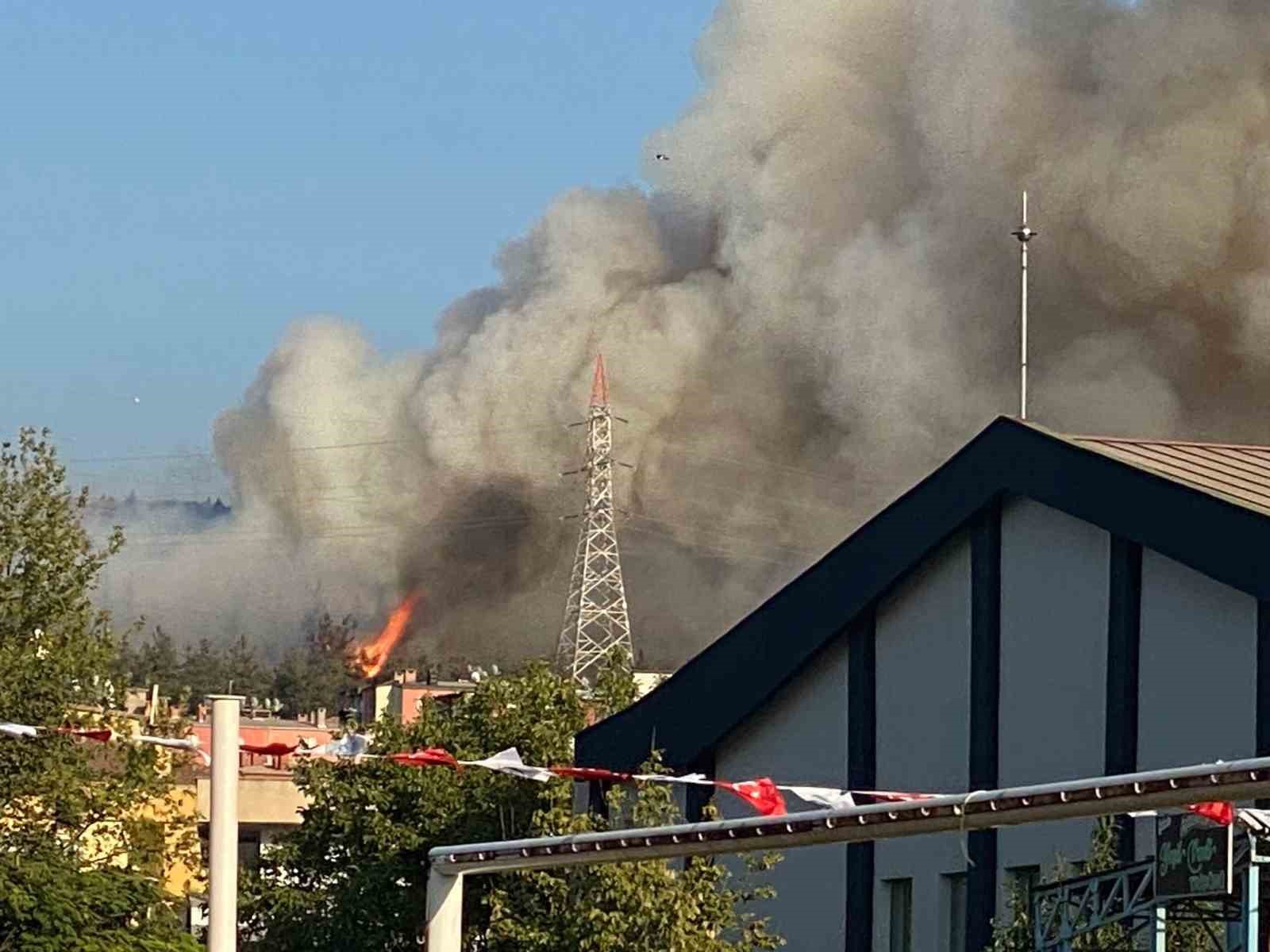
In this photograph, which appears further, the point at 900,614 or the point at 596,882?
the point at 900,614

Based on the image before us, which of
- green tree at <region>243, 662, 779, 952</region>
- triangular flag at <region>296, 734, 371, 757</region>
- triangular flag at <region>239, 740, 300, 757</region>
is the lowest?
triangular flag at <region>239, 740, 300, 757</region>

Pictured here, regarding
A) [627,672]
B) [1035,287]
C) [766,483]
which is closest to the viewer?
[627,672]

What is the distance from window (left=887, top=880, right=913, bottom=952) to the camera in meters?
27.2

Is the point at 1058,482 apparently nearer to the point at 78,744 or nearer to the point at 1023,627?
the point at 1023,627

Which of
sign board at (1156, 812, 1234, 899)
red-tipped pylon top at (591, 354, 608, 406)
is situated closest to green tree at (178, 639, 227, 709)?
red-tipped pylon top at (591, 354, 608, 406)

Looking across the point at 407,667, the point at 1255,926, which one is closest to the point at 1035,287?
the point at 407,667

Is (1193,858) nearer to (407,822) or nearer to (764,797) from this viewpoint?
(764,797)

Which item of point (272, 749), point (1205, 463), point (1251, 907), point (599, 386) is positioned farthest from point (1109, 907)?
point (599, 386)

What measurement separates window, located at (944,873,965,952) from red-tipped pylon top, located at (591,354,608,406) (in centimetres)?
5175

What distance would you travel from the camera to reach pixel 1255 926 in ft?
65.7

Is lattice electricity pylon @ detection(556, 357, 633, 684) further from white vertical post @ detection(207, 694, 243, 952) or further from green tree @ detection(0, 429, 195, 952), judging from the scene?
white vertical post @ detection(207, 694, 243, 952)

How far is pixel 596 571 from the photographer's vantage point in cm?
8006

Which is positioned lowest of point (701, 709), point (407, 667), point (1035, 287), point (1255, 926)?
point (1255, 926)

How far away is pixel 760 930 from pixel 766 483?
51.0m
